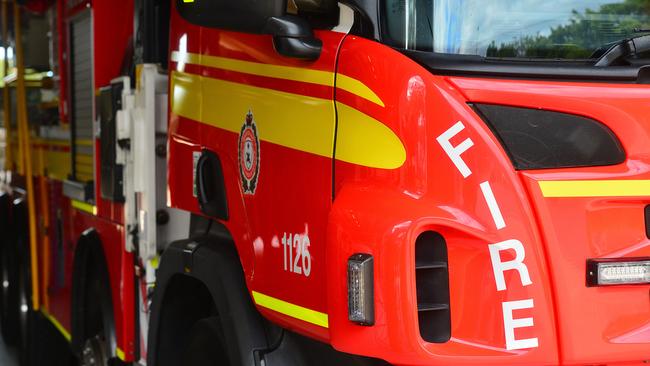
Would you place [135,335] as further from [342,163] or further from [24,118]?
[24,118]

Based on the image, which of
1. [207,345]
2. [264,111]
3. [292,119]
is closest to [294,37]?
[292,119]

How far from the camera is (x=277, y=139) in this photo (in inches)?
107

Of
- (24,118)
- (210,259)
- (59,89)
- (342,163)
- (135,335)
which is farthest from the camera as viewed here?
(24,118)

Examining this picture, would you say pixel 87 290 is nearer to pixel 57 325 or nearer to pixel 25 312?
pixel 57 325

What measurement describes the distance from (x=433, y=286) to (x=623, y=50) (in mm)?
870

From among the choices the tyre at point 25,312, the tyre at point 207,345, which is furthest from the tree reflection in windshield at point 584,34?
the tyre at point 25,312

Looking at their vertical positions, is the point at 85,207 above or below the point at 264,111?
below

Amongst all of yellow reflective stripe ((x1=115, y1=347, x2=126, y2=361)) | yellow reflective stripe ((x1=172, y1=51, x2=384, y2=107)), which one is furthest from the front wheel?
yellow reflective stripe ((x1=172, y1=51, x2=384, y2=107))

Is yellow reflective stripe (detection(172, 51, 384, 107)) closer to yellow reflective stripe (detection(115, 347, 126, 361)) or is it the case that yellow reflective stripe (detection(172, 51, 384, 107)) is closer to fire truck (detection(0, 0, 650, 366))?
fire truck (detection(0, 0, 650, 366))

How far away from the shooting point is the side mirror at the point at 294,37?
97.6 inches

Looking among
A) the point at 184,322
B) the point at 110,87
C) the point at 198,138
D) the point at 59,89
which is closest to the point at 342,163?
the point at 198,138

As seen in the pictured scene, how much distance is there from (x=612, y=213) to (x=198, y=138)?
1.54 metres

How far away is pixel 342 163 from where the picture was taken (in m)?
2.43

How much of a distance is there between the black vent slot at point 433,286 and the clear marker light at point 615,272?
372 millimetres
